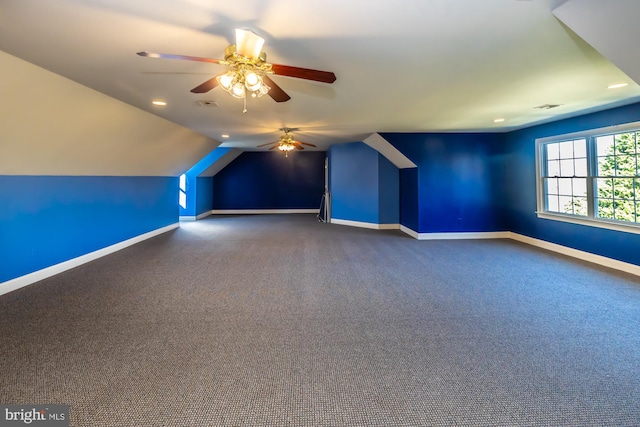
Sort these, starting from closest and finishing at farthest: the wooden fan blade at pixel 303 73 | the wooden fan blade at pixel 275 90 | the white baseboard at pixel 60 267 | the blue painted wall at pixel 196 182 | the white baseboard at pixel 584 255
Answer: the wooden fan blade at pixel 303 73 < the wooden fan blade at pixel 275 90 < the white baseboard at pixel 60 267 < the white baseboard at pixel 584 255 < the blue painted wall at pixel 196 182

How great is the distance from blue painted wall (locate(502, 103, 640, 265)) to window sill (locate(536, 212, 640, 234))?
6cm

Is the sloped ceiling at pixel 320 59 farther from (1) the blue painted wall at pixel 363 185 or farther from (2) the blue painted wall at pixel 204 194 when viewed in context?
(2) the blue painted wall at pixel 204 194

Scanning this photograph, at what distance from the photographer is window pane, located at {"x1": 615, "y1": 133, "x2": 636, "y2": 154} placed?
13.3 ft

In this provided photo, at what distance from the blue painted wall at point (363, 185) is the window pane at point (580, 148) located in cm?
357

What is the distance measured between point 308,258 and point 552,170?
4715 millimetres

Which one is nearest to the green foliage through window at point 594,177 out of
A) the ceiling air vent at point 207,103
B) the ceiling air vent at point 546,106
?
the ceiling air vent at point 546,106

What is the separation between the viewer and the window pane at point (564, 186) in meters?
4.99

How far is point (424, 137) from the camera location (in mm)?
6273

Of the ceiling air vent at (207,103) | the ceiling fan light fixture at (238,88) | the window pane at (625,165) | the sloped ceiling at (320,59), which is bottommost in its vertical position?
the window pane at (625,165)

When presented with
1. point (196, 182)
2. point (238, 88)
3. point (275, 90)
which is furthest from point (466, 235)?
point (196, 182)

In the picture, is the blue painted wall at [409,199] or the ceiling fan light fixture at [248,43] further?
the blue painted wall at [409,199]

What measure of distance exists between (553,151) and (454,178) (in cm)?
172

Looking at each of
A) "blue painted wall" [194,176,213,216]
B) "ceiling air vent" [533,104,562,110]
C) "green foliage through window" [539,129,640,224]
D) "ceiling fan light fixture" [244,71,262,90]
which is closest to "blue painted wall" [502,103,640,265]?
"green foliage through window" [539,129,640,224]

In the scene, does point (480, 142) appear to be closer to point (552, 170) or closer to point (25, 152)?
point (552, 170)
